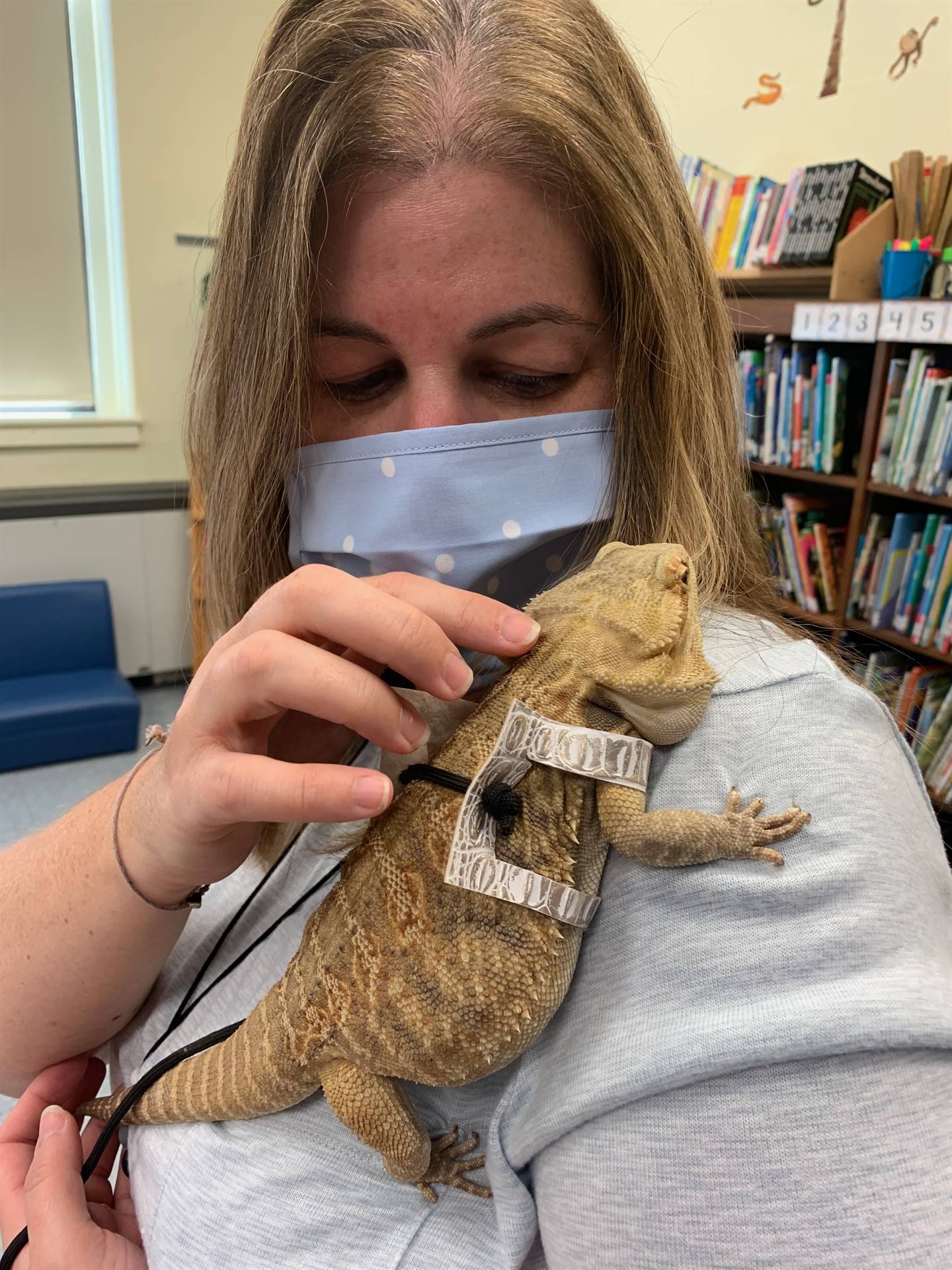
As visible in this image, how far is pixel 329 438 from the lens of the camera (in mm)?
1241

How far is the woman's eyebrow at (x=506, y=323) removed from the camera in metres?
1.01

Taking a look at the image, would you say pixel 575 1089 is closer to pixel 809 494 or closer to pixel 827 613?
pixel 827 613

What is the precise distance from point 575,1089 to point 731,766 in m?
0.34

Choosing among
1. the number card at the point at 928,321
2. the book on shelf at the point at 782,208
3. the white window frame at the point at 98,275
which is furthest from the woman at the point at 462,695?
the white window frame at the point at 98,275

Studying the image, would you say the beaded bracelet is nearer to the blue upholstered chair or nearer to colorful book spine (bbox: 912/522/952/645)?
colorful book spine (bbox: 912/522/952/645)

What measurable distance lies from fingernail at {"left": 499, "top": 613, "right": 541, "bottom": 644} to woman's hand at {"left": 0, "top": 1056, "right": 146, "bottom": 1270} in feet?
3.06

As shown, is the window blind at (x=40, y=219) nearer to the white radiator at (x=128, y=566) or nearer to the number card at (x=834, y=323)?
the white radiator at (x=128, y=566)

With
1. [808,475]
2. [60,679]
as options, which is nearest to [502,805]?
[808,475]

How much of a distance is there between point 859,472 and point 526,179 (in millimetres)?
2795

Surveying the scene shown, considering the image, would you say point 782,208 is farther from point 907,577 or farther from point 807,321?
point 907,577

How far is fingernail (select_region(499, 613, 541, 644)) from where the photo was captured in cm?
88

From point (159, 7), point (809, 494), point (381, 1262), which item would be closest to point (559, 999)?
point (381, 1262)

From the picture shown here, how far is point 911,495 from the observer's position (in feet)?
10.2

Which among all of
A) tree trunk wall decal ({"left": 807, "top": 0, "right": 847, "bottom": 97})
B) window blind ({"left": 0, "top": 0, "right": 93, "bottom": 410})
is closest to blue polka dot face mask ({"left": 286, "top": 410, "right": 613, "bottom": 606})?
tree trunk wall decal ({"left": 807, "top": 0, "right": 847, "bottom": 97})
